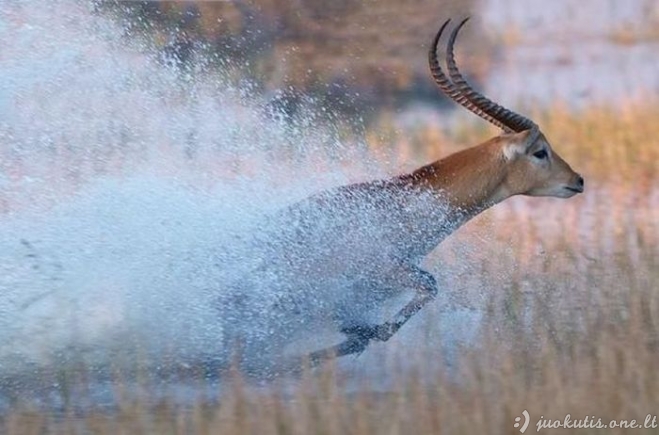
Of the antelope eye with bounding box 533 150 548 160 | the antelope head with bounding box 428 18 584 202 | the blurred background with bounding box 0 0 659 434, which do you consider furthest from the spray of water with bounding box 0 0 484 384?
the antelope eye with bounding box 533 150 548 160

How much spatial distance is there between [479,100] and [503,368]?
1.91m

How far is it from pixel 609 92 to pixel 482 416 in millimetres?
9917

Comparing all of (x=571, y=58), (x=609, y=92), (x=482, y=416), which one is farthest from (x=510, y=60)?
(x=482, y=416)

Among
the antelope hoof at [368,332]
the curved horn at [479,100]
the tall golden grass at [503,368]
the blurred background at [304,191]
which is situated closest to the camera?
the tall golden grass at [503,368]

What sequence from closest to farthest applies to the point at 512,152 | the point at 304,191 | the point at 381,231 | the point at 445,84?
the point at 381,231 → the point at 445,84 → the point at 512,152 → the point at 304,191

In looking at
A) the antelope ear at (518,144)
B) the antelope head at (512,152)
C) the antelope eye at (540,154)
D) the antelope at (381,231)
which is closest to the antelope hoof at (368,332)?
the antelope at (381,231)

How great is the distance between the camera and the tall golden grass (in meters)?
6.33

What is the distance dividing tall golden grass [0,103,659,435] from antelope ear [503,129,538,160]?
65 cm

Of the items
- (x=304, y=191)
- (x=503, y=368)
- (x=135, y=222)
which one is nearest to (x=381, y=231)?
(x=135, y=222)

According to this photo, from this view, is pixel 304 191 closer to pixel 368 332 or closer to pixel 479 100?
pixel 479 100

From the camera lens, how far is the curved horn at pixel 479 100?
8.44 meters

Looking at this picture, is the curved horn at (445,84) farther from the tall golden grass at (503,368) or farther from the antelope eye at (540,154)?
the tall golden grass at (503,368)

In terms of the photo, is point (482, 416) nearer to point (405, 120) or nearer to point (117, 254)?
point (117, 254)

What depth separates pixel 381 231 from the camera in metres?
8.27
